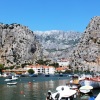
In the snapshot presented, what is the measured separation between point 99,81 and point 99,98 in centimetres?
5616

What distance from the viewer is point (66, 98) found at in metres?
60.6

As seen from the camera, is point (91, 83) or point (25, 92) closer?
point (25, 92)

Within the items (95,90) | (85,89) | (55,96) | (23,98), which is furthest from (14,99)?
(95,90)

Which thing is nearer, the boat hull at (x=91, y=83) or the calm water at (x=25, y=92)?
the calm water at (x=25, y=92)

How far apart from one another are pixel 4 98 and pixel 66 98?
1619cm

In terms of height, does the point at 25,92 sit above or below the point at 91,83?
below

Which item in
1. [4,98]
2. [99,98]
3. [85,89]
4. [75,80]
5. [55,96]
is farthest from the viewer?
[75,80]

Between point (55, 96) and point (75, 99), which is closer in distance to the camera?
point (55, 96)

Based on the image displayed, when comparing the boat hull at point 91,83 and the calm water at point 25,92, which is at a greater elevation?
the boat hull at point 91,83

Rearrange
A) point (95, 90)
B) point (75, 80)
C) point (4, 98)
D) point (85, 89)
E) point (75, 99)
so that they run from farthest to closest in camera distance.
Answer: point (75, 80)
point (95, 90)
point (85, 89)
point (4, 98)
point (75, 99)

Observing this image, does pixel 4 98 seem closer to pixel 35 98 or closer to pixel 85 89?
pixel 35 98

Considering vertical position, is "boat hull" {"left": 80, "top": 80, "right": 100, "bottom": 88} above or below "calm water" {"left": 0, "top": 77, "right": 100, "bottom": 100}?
above

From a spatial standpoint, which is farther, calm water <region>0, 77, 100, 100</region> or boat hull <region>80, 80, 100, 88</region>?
boat hull <region>80, 80, 100, 88</region>

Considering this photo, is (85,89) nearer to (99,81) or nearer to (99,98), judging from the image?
(99,81)
